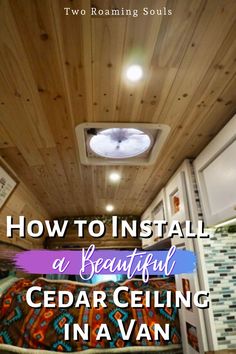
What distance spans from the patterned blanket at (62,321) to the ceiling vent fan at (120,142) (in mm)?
917

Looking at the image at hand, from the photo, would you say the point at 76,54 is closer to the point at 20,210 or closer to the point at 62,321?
the point at 62,321

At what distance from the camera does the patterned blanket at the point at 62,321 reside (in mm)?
1312

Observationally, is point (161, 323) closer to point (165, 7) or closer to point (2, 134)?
point (2, 134)

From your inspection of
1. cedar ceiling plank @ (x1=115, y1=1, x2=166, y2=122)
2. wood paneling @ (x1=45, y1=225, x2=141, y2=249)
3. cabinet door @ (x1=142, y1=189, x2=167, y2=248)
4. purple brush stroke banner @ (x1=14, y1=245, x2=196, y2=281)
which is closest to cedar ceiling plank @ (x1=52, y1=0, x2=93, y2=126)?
cedar ceiling plank @ (x1=115, y1=1, x2=166, y2=122)

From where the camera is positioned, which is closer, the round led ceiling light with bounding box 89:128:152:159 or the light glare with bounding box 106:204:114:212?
the round led ceiling light with bounding box 89:128:152:159

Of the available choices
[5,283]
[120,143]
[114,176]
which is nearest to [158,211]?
[114,176]

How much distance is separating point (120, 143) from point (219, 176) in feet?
2.05

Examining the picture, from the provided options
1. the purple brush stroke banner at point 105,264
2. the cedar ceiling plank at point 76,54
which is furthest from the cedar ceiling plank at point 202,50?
the purple brush stroke banner at point 105,264

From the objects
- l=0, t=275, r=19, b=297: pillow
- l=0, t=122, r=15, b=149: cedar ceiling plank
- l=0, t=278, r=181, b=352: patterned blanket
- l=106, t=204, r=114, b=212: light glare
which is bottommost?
l=0, t=278, r=181, b=352: patterned blanket

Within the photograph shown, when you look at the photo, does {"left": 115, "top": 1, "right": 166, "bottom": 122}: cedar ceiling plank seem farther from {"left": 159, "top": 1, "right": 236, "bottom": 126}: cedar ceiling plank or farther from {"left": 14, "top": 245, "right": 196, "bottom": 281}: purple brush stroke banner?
{"left": 14, "top": 245, "right": 196, "bottom": 281}: purple brush stroke banner

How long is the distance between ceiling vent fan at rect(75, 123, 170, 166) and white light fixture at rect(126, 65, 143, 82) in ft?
1.03

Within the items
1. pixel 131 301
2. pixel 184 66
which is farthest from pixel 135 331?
pixel 184 66

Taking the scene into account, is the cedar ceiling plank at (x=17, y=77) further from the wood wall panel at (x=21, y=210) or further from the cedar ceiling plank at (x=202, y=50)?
the wood wall panel at (x=21, y=210)

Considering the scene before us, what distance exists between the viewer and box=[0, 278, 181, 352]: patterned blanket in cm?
131
